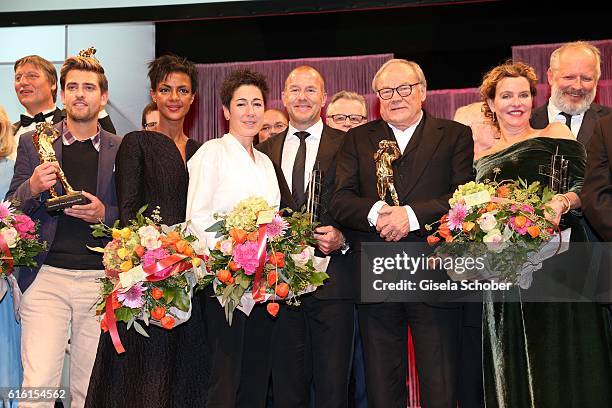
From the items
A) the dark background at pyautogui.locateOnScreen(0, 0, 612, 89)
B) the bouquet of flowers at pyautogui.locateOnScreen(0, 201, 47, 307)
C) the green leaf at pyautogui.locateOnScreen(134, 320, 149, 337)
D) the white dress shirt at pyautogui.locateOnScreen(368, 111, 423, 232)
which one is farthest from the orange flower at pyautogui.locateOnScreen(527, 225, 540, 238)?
the dark background at pyautogui.locateOnScreen(0, 0, 612, 89)

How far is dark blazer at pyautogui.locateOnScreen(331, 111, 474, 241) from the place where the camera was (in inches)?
169

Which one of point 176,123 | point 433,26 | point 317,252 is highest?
point 433,26

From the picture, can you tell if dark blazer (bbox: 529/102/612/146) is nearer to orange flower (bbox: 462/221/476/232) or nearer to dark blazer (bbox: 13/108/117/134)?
orange flower (bbox: 462/221/476/232)

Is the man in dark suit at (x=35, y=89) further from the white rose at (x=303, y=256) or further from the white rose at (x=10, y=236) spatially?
the white rose at (x=303, y=256)

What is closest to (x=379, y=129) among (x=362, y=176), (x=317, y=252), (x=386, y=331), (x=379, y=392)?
(x=362, y=176)

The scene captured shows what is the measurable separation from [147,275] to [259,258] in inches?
21.0

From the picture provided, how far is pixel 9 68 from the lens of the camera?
21.6 feet

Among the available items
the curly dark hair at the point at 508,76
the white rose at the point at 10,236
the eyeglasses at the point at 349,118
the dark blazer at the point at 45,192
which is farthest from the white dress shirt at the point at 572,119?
the white rose at the point at 10,236

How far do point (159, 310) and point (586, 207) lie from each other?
2.12 m

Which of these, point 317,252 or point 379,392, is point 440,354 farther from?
point 317,252

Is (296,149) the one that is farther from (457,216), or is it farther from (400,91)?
(457,216)

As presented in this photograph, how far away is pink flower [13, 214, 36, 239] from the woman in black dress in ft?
1.86

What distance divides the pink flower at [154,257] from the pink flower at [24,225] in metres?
0.93

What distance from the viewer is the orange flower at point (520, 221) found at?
3.91m
